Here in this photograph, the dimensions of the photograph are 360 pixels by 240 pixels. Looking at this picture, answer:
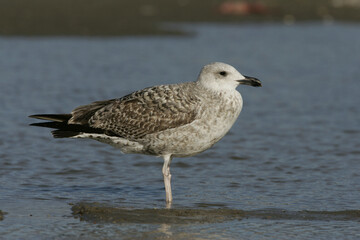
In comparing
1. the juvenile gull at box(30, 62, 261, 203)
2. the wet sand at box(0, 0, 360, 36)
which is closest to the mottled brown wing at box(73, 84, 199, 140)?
the juvenile gull at box(30, 62, 261, 203)

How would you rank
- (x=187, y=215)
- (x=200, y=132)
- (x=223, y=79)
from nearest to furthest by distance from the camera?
1. (x=187, y=215)
2. (x=200, y=132)
3. (x=223, y=79)

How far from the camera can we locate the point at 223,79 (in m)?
8.59

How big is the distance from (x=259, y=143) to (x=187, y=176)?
2222mm

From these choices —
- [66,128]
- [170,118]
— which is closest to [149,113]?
[170,118]

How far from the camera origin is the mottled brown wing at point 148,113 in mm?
8430

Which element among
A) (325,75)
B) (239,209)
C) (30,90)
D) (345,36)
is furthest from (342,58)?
(239,209)

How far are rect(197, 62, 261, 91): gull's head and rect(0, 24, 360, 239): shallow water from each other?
1411mm

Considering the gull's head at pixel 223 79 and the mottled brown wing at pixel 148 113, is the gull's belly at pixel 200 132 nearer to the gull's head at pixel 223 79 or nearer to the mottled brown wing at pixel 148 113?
the mottled brown wing at pixel 148 113

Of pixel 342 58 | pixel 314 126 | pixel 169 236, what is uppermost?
pixel 342 58

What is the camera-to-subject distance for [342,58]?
20.4 metres

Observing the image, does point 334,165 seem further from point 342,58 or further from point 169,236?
point 342,58

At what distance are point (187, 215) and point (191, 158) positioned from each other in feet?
9.47

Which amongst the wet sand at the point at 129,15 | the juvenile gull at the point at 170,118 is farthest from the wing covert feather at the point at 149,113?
the wet sand at the point at 129,15

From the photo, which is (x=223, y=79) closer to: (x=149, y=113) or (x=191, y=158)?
(x=149, y=113)
